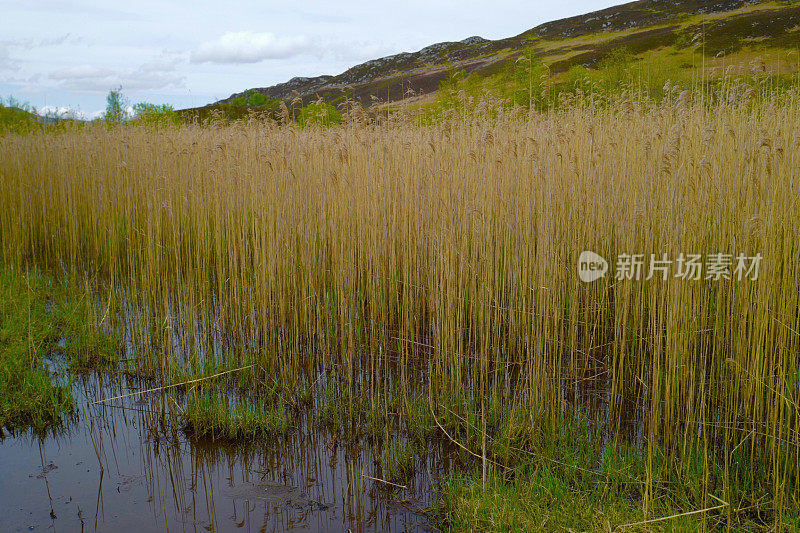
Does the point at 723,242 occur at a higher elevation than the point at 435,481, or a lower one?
higher

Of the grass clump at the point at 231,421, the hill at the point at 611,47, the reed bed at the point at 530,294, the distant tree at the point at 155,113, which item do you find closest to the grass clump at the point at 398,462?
the reed bed at the point at 530,294

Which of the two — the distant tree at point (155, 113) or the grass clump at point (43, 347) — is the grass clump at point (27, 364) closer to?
the grass clump at point (43, 347)

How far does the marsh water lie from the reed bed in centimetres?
32

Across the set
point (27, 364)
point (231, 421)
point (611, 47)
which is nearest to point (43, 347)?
point (27, 364)

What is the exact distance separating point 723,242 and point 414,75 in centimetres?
4079

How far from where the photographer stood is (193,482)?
2.13 m

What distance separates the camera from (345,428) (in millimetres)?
2428

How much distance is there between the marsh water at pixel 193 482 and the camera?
1.91 meters

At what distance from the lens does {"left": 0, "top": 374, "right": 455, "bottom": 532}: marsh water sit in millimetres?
1909

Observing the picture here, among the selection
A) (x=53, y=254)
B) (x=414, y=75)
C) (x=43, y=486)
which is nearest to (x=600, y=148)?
(x=43, y=486)

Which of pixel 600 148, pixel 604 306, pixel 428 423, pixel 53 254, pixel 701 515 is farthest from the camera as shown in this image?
pixel 53 254

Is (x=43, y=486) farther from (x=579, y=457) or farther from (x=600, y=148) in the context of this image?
(x=600, y=148)

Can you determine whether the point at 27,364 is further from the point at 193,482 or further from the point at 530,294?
the point at 530,294

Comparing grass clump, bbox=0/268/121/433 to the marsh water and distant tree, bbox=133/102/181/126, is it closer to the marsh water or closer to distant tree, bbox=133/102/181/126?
the marsh water
